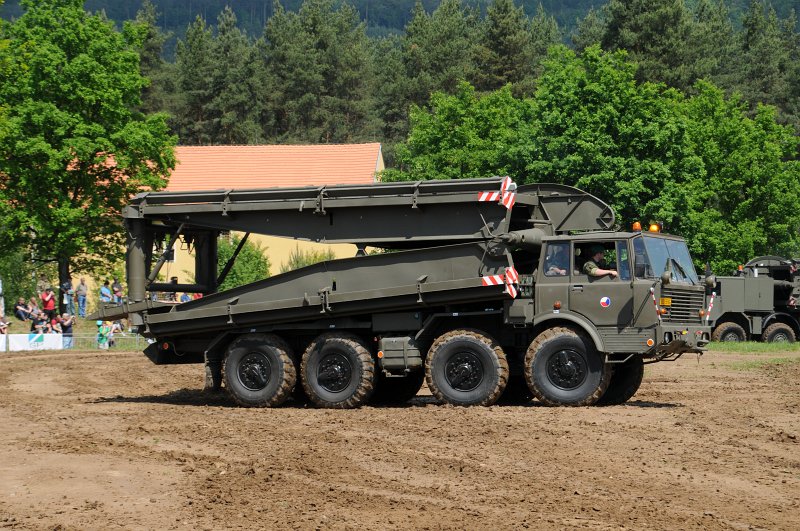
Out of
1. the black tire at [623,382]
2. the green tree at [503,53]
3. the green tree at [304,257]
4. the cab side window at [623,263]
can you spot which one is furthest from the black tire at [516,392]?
the green tree at [503,53]

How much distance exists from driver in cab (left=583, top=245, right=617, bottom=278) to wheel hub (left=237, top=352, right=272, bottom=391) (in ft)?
15.8

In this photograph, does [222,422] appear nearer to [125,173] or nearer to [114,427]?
[114,427]

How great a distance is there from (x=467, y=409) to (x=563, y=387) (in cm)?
142

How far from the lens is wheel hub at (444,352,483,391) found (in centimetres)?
1631

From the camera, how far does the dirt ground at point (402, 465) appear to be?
9.17m

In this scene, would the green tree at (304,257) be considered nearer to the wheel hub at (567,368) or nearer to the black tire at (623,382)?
the black tire at (623,382)

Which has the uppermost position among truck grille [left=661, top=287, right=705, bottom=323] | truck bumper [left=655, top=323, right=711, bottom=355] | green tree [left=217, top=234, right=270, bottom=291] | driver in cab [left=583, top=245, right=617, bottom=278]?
green tree [left=217, top=234, right=270, bottom=291]

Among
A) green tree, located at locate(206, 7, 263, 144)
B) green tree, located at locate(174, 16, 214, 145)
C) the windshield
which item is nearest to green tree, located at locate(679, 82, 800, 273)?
the windshield

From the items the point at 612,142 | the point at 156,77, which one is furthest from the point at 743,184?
the point at 156,77

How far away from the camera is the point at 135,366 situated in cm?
2586

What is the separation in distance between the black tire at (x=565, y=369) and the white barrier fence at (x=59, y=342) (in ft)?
64.0

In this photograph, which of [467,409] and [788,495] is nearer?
[788,495]

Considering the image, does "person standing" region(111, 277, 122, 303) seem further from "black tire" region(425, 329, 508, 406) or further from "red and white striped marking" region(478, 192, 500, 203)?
"red and white striped marking" region(478, 192, 500, 203)

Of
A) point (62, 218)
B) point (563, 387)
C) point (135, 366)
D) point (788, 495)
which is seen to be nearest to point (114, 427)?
point (563, 387)
